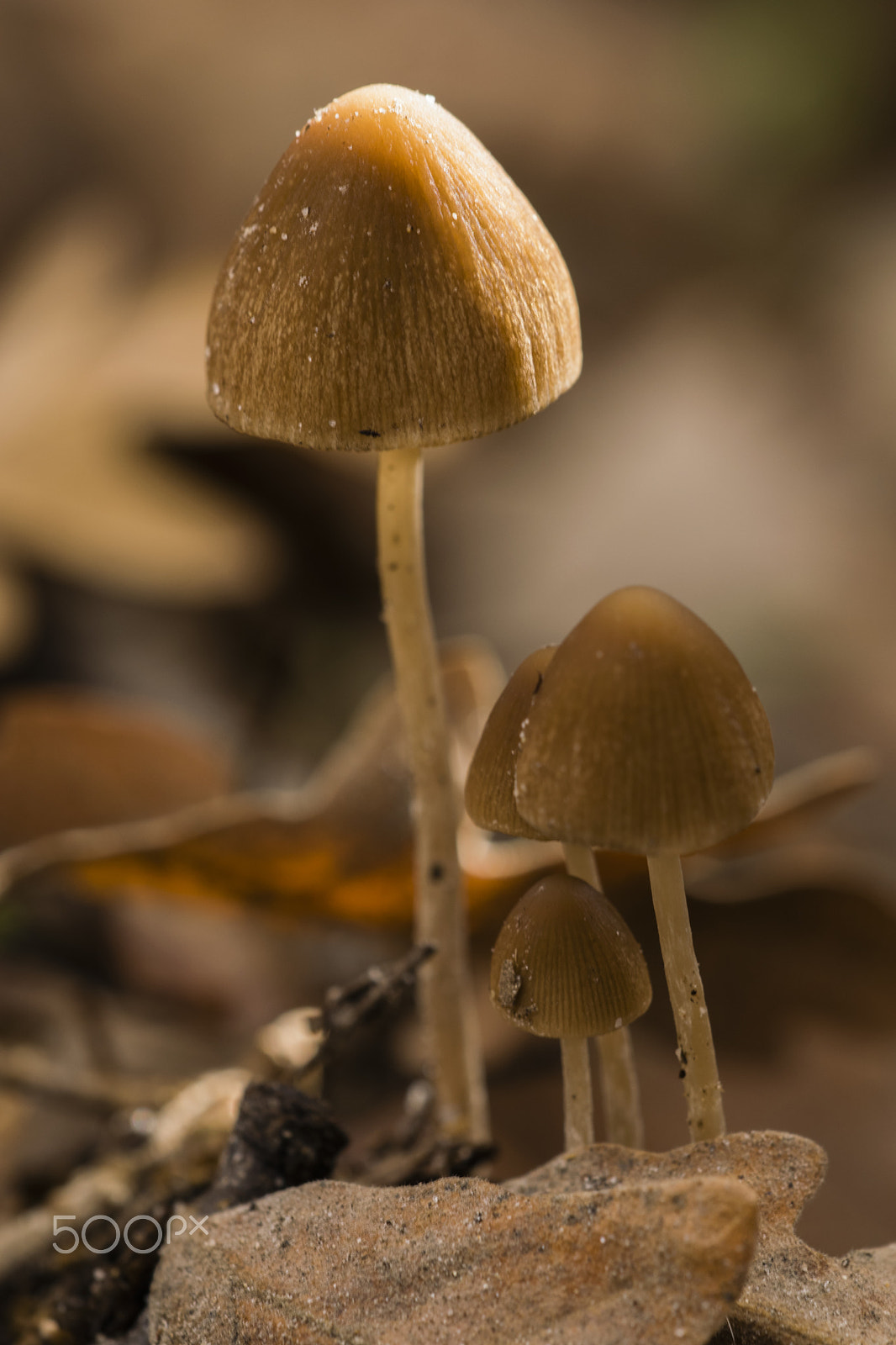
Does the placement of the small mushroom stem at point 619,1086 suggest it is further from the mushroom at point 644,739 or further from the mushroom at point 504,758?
the mushroom at point 644,739

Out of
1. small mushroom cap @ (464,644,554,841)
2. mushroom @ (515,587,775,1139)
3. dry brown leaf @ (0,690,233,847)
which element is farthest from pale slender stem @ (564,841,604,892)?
dry brown leaf @ (0,690,233,847)

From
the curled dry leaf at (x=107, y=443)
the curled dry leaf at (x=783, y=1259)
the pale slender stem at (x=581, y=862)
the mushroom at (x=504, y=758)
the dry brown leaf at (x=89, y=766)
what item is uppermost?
the curled dry leaf at (x=107, y=443)

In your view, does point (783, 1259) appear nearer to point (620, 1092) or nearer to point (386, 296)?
point (620, 1092)

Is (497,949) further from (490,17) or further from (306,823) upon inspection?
(490,17)

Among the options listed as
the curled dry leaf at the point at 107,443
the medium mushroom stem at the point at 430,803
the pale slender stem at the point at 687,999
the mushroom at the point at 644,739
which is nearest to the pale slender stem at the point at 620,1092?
the pale slender stem at the point at 687,999

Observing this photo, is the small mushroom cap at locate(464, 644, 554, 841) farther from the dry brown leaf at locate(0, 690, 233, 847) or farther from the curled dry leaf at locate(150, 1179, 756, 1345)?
the dry brown leaf at locate(0, 690, 233, 847)

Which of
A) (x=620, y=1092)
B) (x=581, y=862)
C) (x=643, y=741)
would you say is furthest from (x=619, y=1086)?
(x=643, y=741)
